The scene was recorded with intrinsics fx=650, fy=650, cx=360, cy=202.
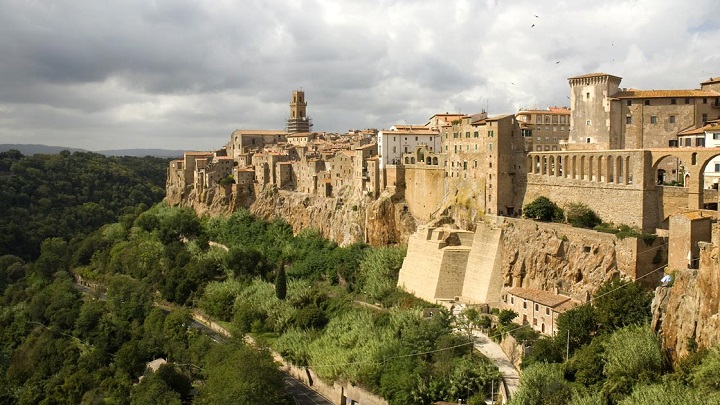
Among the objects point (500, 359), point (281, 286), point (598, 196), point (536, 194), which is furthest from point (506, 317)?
point (281, 286)

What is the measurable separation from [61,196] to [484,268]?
226ft

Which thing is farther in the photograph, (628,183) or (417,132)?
(417,132)

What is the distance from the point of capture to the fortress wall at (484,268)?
1403 inches

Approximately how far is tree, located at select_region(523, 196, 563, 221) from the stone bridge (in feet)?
2.70

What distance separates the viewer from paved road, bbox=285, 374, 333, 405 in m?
35.7

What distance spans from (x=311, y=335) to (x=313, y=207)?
1800 cm

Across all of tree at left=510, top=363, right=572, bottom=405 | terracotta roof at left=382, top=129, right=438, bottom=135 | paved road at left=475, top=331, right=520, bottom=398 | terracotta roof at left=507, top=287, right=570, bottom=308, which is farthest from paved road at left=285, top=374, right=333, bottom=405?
terracotta roof at left=382, top=129, right=438, bottom=135

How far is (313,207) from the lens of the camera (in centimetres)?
5609

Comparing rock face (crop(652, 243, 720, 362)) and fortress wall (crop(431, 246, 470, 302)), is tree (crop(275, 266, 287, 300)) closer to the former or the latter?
fortress wall (crop(431, 246, 470, 302))

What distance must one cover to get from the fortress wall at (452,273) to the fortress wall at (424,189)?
19.3ft

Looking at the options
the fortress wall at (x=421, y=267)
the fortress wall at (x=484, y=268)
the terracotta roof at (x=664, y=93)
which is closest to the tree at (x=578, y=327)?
the fortress wall at (x=484, y=268)

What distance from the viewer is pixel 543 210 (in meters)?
35.5

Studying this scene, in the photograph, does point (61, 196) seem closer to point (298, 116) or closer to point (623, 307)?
point (298, 116)

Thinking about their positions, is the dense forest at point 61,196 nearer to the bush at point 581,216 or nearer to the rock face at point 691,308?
the bush at point 581,216
